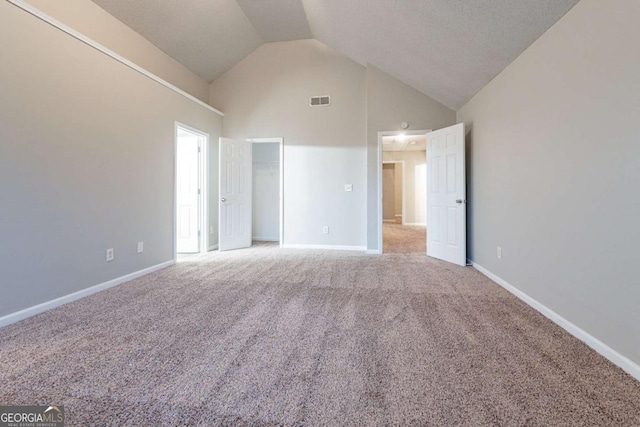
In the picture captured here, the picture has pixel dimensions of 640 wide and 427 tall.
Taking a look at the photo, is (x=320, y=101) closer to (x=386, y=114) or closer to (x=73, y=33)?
(x=386, y=114)

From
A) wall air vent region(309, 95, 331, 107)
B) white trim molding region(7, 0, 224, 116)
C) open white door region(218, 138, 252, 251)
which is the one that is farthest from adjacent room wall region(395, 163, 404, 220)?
white trim molding region(7, 0, 224, 116)

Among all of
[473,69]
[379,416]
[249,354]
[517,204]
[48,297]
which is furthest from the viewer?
[473,69]

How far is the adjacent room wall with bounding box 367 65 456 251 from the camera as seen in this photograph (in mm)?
4469

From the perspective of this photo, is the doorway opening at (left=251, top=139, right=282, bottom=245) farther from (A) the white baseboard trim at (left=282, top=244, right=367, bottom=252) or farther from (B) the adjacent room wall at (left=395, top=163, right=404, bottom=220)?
(B) the adjacent room wall at (left=395, top=163, right=404, bottom=220)

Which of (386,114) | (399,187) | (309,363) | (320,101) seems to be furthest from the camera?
(399,187)

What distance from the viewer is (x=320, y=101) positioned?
4.99 metres

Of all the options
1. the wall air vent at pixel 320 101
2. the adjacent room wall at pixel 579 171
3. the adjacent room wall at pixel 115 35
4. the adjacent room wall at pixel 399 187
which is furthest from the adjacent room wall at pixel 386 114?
the adjacent room wall at pixel 399 187

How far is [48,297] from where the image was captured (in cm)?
229

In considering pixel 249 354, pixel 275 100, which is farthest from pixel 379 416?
pixel 275 100

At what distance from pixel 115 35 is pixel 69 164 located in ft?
5.88

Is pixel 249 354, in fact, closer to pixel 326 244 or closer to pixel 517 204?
pixel 517 204

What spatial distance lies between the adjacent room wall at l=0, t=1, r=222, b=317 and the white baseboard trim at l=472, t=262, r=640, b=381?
12.9 ft

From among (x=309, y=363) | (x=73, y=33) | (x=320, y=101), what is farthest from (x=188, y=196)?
(x=309, y=363)

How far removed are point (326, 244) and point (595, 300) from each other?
144 inches
